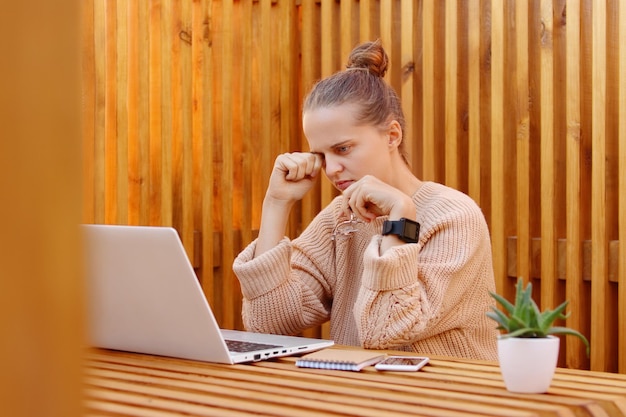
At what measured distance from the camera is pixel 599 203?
3.17 metres

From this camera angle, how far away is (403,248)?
1941mm

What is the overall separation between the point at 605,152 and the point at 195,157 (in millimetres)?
1621

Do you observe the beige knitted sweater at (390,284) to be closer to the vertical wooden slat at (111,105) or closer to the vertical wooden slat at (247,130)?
the vertical wooden slat at (111,105)

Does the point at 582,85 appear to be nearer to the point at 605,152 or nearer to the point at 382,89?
the point at 605,152

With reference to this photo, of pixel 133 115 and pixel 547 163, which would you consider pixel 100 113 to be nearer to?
pixel 133 115

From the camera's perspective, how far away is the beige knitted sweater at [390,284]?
6.42 feet

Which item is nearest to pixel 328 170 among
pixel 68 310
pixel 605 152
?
pixel 605 152

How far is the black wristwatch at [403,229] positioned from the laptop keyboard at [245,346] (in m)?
0.41

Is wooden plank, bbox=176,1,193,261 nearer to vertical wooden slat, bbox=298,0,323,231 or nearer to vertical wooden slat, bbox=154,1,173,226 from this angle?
vertical wooden slat, bbox=154,1,173,226

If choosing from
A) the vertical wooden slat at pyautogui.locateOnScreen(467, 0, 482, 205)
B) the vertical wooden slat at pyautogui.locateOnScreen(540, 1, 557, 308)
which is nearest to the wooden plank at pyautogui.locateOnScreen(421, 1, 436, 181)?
the vertical wooden slat at pyautogui.locateOnScreen(467, 0, 482, 205)

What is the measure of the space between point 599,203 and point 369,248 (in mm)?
1480

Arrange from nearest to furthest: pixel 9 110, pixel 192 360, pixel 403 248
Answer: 1. pixel 9 110
2. pixel 192 360
3. pixel 403 248

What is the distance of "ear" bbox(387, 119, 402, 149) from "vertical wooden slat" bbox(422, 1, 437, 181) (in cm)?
119

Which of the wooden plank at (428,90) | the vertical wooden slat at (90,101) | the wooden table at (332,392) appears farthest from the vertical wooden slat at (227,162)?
the wooden table at (332,392)
